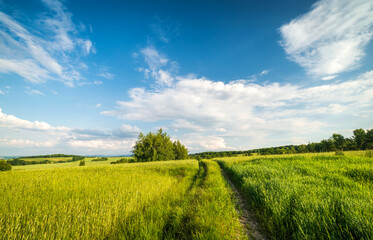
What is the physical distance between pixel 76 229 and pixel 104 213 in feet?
2.72

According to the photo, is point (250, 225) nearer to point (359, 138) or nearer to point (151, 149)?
point (151, 149)

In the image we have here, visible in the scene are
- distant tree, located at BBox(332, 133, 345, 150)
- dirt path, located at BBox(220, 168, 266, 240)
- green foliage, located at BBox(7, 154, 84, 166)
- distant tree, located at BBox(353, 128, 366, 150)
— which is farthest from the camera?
distant tree, located at BBox(332, 133, 345, 150)

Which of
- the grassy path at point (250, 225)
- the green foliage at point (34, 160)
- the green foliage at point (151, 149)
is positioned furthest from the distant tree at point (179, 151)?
the grassy path at point (250, 225)

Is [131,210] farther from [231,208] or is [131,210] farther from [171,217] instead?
[231,208]

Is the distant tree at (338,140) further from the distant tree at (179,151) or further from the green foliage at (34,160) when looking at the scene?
the green foliage at (34,160)

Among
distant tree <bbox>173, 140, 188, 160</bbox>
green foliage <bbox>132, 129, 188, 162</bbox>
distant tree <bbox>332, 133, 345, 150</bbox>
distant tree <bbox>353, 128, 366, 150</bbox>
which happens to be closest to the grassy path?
green foliage <bbox>132, 129, 188, 162</bbox>

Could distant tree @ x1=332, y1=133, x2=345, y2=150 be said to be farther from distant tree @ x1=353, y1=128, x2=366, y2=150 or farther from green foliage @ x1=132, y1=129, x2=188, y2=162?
green foliage @ x1=132, y1=129, x2=188, y2=162

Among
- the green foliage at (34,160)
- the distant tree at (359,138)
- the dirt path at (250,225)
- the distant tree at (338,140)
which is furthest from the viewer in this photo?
the distant tree at (338,140)

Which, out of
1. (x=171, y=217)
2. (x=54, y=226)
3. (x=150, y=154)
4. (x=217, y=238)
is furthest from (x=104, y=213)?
(x=150, y=154)

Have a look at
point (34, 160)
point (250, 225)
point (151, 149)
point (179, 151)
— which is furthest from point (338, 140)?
point (34, 160)

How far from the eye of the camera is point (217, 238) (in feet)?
10.6

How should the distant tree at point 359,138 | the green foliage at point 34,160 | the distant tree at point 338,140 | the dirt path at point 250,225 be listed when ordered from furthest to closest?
the distant tree at point 338,140
the distant tree at point 359,138
the green foliage at point 34,160
the dirt path at point 250,225

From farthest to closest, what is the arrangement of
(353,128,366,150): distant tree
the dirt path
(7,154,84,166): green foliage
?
(353,128,366,150): distant tree < (7,154,84,166): green foliage < the dirt path

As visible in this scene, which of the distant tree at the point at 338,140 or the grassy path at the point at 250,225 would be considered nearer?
the grassy path at the point at 250,225
